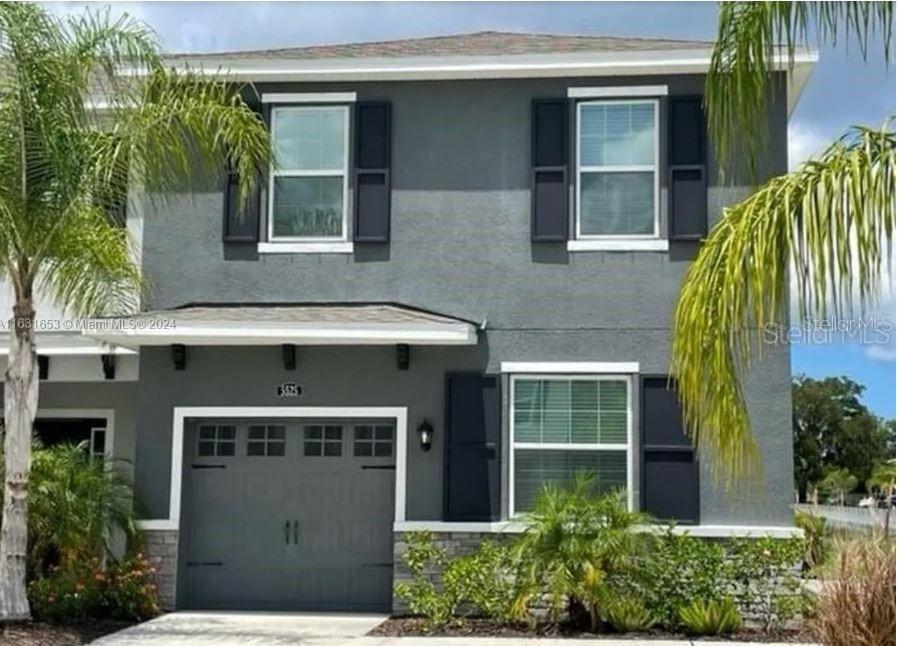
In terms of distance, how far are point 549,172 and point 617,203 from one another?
0.90 m

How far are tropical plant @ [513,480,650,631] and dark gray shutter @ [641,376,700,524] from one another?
0.91 m

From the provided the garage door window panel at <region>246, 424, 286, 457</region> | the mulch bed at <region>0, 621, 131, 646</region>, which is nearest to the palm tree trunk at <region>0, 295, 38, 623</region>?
the mulch bed at <region>0, 621, 131, 646</region>

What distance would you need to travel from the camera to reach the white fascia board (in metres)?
13.3

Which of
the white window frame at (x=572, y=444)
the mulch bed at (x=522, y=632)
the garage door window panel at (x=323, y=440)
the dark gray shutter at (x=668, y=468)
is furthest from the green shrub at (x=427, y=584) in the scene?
the dark gray shutter at (x=668, y=468)

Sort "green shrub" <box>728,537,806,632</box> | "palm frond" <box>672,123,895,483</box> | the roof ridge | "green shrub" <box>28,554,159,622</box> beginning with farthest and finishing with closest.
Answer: the roof ridge < "green shrub" <box>28,554,159,622</box> < "green shrub" <box>728,537,806,632</box> < "palm frond" <box>672,123,895,483</box>

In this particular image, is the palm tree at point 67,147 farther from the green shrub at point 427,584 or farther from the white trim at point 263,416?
the green shrub at point 427,584

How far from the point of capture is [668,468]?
13.7 meters

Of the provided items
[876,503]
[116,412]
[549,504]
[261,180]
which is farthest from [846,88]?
[116,412]

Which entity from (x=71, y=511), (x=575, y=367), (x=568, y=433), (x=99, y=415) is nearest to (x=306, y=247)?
(x=575, y=367)

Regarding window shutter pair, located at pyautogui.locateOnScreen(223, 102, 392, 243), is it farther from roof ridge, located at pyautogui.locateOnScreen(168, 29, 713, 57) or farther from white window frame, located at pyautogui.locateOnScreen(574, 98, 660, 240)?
white window frame, located at pyautogui.locateOnScreen(574, 98, 660, 240)

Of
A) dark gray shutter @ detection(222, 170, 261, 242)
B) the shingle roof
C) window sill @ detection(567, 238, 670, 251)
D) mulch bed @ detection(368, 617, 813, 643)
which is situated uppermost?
the shingle roof

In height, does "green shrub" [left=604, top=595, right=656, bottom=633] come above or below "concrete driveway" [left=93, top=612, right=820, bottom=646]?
above

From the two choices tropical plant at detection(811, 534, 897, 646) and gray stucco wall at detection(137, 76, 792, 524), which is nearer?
tropical plant at detection(811, 534, 897, 646)

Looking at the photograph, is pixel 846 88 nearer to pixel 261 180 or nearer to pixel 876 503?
pixel 876 503
